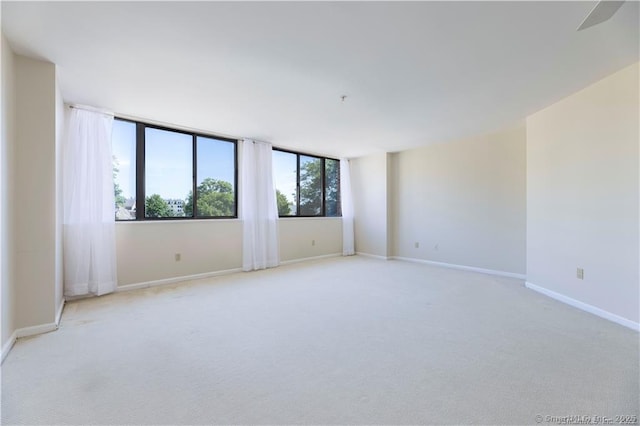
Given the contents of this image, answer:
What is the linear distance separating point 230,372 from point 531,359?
2141 mm

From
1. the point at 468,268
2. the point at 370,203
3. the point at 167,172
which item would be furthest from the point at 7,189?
the point at 468,268

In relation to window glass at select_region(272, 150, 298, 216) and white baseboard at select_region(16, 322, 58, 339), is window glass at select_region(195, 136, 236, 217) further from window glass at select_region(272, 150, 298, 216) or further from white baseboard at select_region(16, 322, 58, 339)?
white baseboard at select_region(16, 322, 58, 339)

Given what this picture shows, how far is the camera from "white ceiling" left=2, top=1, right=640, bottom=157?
6.25ft

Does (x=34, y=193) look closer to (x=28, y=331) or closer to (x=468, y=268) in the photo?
(x=28, y=331)

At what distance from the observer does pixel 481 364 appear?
78.0 inches

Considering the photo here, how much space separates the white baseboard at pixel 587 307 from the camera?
262 centimetres

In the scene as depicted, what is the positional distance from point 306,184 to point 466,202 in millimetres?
3269

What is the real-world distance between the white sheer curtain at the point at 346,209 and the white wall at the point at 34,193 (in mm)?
5232

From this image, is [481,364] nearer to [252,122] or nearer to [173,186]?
[252,122]

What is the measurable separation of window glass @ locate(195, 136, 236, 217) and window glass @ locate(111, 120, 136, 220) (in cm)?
80

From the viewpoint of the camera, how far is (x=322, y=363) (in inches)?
79.2

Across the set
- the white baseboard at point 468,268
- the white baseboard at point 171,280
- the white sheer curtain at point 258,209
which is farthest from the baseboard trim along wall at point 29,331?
the white baseboard at point 468,268

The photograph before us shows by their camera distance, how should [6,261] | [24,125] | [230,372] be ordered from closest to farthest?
[230,372] < [6,261] < [24,125]

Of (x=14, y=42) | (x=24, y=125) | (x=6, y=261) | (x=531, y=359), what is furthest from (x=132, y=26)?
(x=531, y=359)
